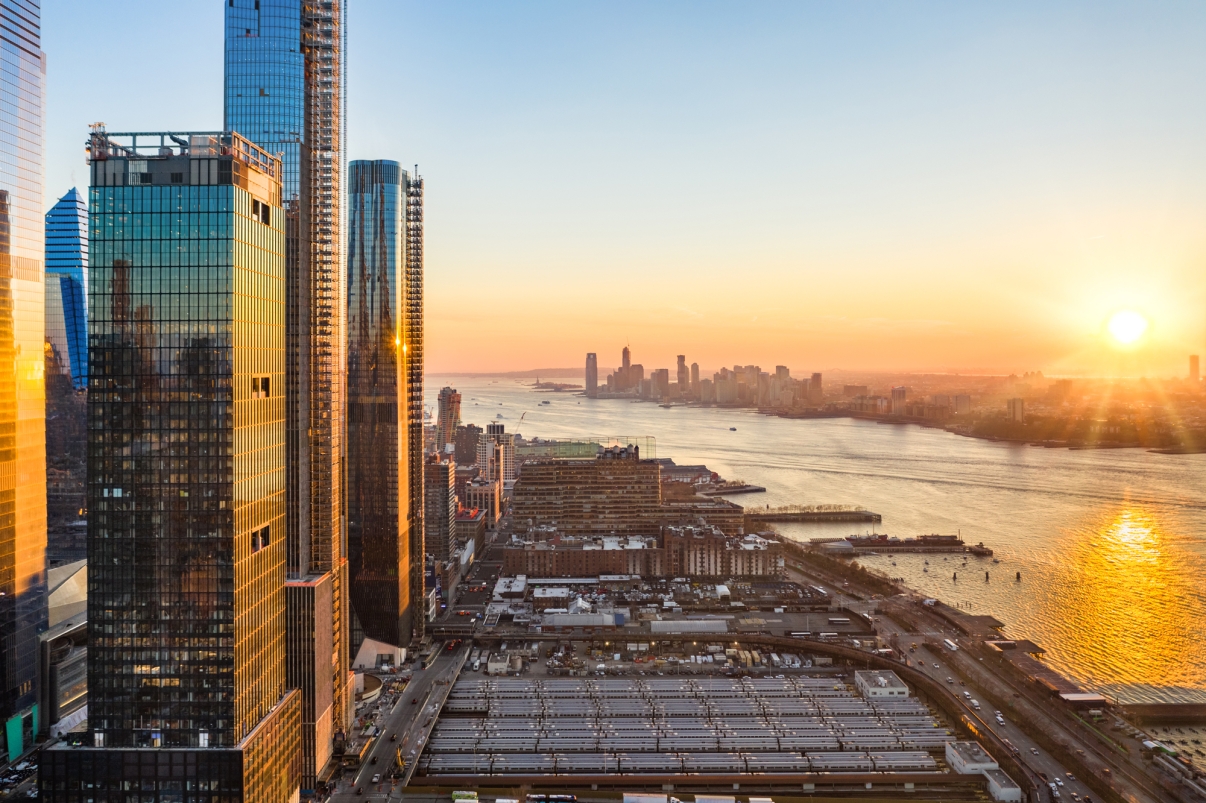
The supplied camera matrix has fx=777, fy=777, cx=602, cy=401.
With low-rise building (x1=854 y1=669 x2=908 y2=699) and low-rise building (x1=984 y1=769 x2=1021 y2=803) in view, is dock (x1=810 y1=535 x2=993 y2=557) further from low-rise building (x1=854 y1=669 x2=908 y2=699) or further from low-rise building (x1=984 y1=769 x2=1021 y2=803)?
low-rise building (x1=984 y1=769 x2=1021 y2=803)

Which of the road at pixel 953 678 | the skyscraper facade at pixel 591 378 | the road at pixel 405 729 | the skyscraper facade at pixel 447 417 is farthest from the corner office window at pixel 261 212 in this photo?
the skyscraper facade at pixel 591 378

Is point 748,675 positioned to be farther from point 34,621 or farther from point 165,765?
point 34,621

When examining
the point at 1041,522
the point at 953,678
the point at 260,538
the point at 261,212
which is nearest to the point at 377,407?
the point at 260,538

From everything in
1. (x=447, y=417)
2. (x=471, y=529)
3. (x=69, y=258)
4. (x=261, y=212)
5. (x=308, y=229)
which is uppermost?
(x=69, y=258)

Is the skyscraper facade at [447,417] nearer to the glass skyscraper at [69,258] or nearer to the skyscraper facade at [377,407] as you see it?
the glass skyscraper at [69,258]

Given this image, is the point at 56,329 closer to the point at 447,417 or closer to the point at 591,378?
the point at 447,417
